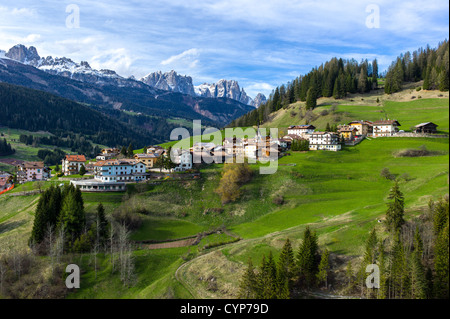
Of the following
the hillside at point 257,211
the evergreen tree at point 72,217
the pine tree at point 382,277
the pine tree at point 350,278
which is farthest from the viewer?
the evergreen tree at point 72,217

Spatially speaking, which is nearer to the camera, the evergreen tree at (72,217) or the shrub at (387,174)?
the evergreen tree at (72,217)

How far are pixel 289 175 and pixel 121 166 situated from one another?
174 feet

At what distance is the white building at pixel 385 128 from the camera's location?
443 feet

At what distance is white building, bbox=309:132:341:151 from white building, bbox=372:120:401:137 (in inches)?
1038

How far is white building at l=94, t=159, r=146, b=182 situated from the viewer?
99262 mm

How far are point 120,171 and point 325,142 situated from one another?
250ft

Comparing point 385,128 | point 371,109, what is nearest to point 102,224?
point 385,128

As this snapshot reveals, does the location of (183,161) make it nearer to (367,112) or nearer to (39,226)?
(39,226)

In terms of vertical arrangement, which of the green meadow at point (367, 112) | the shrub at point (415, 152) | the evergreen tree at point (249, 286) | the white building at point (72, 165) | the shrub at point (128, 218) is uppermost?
the green meadow at point (367, 112)

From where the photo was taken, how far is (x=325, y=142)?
124 m

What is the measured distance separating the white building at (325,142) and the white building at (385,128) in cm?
2637

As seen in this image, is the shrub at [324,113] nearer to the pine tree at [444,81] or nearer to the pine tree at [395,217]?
the pine tree at [444,81]

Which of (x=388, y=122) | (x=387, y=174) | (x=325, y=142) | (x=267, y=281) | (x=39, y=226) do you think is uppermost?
(x=388, y=122)

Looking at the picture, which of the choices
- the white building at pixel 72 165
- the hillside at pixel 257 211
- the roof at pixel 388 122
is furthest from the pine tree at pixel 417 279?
the white building at pixel 72 165
